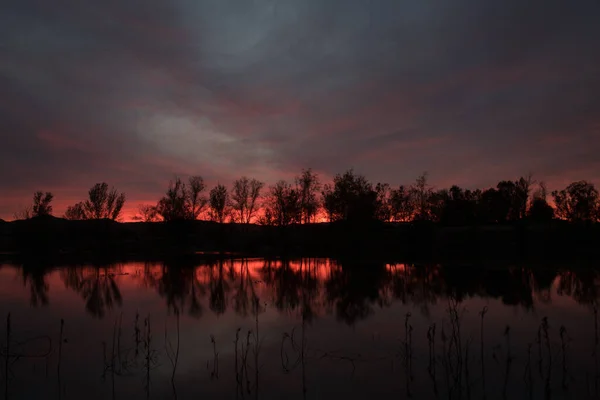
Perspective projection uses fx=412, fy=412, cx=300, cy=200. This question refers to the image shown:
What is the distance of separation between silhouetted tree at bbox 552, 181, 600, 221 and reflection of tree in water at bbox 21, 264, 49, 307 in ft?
251

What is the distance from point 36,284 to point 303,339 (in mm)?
18583

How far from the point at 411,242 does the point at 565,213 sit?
4102 centimetres

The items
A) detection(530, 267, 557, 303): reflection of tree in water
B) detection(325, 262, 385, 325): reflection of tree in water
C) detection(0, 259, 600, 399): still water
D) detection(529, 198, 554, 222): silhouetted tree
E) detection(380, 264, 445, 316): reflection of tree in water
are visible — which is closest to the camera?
detection(0, 259, 600, 399): still water

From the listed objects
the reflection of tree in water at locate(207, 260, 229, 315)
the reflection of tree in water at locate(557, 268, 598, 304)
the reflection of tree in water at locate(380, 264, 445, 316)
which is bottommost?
the reflection of tree in water at locate(207, 260, 229, 315)

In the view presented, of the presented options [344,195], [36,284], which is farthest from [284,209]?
[36,284]

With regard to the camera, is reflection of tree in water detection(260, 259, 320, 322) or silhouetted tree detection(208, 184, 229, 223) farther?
silhouetted tree detection(208, 184, 229, 223)

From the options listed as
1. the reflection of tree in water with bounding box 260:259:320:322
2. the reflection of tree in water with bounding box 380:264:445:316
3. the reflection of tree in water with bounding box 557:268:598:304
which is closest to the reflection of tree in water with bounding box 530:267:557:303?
the reflection of tree in water with bounding box 557:268:598:304

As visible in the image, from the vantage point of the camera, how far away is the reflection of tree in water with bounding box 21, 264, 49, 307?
17127mm

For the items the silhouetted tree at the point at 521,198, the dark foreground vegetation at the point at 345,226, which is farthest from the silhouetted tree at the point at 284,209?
the silhouetted tree at the point at 521,198

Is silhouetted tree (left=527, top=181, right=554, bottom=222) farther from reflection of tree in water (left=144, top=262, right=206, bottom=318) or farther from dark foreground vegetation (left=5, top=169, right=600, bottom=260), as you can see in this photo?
reflection of tree in water (left=144, top=262, right=206, bottom=318)

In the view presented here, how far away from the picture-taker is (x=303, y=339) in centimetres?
1011

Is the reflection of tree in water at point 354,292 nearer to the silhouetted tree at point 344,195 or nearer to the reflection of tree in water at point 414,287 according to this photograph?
the reflection of tree in water at point 414,287

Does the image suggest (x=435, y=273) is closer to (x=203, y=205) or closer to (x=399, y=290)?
(x=399, y=290)

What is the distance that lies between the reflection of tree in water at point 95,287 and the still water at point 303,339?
0.36 ft
